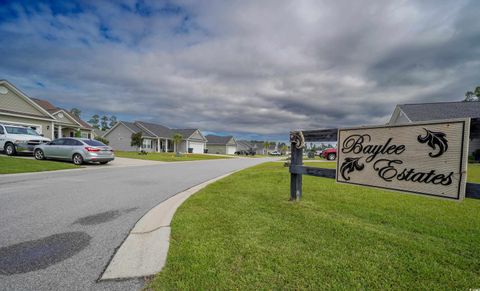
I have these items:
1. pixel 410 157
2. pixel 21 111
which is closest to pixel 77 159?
pixel 21 111

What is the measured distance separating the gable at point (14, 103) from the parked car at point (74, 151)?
11.1m

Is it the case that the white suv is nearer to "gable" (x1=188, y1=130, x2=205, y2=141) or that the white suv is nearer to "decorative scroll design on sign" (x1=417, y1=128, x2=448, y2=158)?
"decorative scroll design on sign" (x1=417, y1=128, x2=448, y2=158)

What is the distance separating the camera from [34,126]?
20.2 meters

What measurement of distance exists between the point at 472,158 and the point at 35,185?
3108 cm

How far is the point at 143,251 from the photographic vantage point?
2.57m

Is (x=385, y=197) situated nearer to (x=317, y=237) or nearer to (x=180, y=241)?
(x=317, y=237)

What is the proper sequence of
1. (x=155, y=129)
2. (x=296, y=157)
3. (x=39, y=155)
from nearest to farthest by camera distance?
1. (x=296, y=157)
2. (x=39, y=155)
3. (x=155, y=129)

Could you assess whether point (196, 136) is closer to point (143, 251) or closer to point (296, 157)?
point (296, 157)

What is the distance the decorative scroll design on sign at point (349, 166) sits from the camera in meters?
3.39

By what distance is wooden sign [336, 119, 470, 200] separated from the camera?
2445 mm

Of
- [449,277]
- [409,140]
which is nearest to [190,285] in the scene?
[449,277]

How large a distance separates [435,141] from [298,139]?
7.52ft

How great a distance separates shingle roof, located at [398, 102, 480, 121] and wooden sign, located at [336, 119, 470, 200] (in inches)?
912

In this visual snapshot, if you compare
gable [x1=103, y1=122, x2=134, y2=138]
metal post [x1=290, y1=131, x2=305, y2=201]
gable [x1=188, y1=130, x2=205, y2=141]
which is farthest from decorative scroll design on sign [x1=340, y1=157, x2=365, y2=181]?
gable [x1=188, y1=130, x2=205, y2=141]
